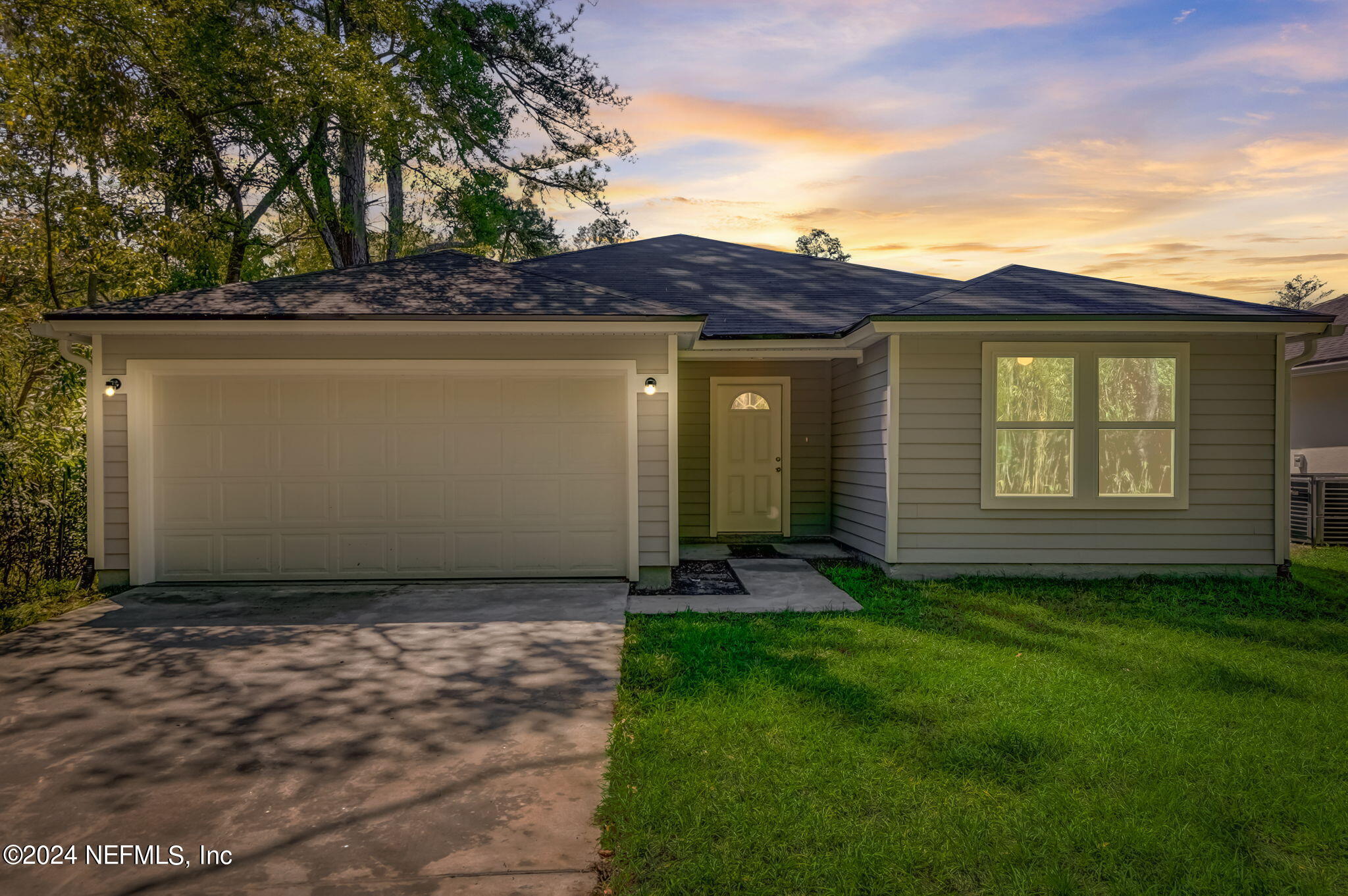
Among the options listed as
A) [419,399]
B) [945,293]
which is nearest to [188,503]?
[419,399]

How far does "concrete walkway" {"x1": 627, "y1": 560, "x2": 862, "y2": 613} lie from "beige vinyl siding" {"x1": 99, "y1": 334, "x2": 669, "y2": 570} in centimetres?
75

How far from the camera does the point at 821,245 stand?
33.6 metres

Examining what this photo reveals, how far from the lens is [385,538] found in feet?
24.7

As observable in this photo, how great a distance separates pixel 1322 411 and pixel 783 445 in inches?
374

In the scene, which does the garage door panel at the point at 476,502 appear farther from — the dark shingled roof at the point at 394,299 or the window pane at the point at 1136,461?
the window pane at the point at 1136,461

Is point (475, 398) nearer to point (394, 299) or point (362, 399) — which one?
point (362, 399)

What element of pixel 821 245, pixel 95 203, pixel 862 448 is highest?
pixel 821 245

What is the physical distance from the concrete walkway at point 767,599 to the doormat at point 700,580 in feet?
0.44

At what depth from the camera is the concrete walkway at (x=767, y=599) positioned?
6402 millimetres

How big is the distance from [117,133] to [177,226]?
145cm

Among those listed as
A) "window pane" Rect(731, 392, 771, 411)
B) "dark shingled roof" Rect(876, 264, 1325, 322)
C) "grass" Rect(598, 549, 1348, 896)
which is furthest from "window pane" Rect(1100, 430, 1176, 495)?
"window pane" Rect(731, 392, 771, 411)

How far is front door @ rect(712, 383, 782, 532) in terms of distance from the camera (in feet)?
34.1

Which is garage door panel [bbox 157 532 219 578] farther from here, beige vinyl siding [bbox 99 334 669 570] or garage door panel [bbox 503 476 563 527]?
garage door panel [bbox 503 476 563 527]

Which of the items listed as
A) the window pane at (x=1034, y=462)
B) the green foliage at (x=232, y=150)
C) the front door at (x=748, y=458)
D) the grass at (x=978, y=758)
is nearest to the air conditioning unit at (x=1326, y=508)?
the window pane at (x=1034, y=462)
